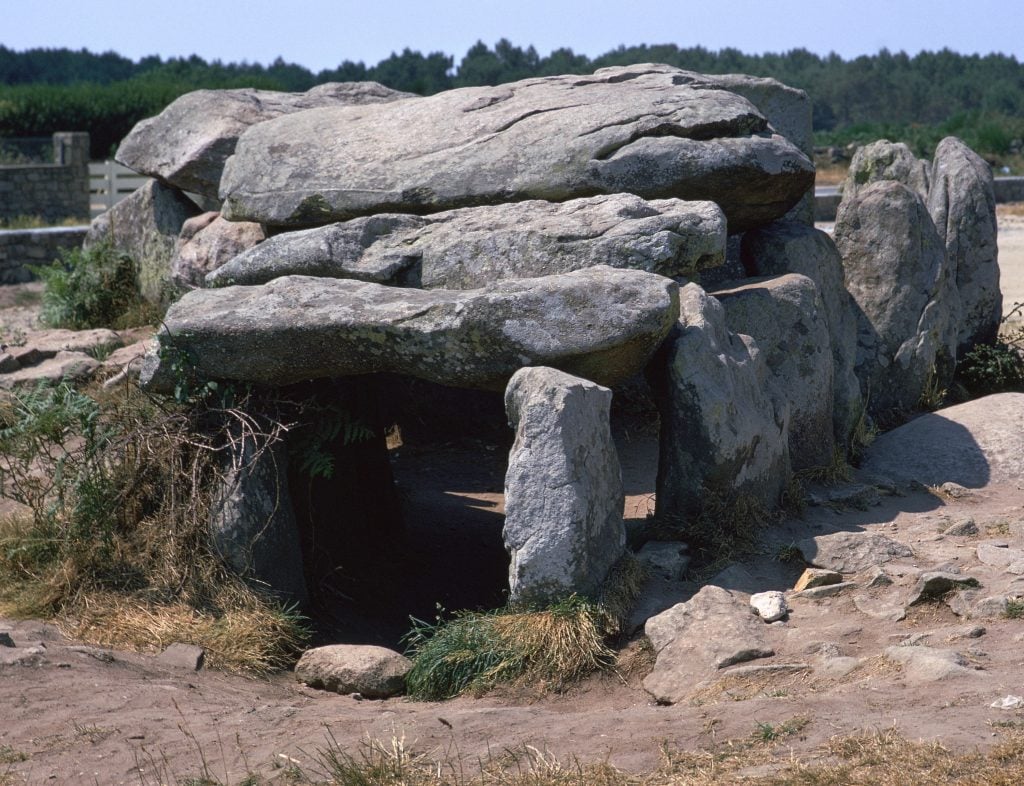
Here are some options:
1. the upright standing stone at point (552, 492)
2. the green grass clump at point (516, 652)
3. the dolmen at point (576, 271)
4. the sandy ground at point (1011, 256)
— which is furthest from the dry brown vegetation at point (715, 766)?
the sandy ground at point (1011, 256)

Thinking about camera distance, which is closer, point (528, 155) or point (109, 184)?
point (528, 155)

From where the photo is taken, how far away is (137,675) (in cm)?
571

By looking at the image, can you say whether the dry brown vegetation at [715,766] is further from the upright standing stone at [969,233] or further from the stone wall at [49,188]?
the stone wall at [49,188]

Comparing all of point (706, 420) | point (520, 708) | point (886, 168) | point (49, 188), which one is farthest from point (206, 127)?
point (49, 188)

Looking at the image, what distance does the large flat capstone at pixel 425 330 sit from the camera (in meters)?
6.20

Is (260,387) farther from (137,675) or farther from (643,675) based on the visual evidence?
(643,675)

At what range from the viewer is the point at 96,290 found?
11.4m

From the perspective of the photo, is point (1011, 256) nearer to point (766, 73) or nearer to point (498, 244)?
point (498, 244)

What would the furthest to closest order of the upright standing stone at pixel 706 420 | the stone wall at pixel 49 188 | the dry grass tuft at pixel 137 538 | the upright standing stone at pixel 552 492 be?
the stone wall at pixel 49 188 → the upright standing stone at pixel 706 420 → the dry grass tuft at pixel 137 538 → the upright standing stone at pixel 552 492

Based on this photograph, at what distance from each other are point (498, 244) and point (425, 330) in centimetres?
116

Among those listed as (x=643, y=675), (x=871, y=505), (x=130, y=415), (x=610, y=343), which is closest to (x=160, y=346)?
(x=130, y=415)

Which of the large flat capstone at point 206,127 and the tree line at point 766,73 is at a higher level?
the tree line at point 766,73

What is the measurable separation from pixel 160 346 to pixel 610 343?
2.45m

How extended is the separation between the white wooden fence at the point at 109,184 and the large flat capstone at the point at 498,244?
50.3 feet
